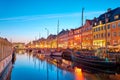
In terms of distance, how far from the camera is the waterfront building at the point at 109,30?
7131 cm

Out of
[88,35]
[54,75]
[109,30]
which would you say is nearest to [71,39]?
[88,35]

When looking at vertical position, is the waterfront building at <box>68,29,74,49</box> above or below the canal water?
above

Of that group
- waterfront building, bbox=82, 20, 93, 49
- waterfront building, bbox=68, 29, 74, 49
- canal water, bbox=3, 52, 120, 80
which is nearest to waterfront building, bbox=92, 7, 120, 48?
waterfront building, bbox=82, 20, 93, 49

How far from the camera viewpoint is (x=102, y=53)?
45.3 metres

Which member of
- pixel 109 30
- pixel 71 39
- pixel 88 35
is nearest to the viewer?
pixel 109 30

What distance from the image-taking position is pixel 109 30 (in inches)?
3012

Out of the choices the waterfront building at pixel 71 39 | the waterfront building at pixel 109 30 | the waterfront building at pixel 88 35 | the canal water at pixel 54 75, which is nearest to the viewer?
the canal water at pixel 54 75

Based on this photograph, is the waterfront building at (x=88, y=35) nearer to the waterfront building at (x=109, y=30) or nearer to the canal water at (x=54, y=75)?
the waterfront building at (x=109, y=30)

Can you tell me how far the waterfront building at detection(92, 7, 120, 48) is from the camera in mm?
71312

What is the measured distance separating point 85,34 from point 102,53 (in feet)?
185

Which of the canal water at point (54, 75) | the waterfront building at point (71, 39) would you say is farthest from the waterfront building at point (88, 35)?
the canal water at point (54, 75)

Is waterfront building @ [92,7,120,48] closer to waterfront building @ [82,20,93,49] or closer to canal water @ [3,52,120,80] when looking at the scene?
waterfront building @ [82,20,93,49]

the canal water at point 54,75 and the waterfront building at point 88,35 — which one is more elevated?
the waterfront building at point 88,35

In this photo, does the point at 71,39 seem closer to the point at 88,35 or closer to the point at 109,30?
the point at 88,35
